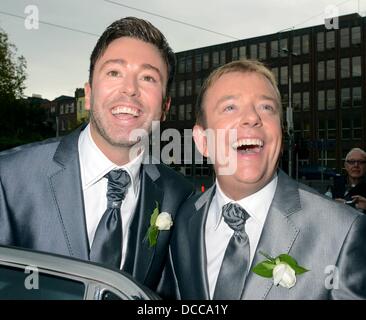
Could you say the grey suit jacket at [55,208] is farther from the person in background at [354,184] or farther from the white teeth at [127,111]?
the person in background at [354,184]

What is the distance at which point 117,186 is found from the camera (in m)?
2.77

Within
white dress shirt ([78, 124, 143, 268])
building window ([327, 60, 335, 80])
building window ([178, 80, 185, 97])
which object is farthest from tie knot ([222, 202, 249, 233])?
building window ([178, 80, 185, 97])

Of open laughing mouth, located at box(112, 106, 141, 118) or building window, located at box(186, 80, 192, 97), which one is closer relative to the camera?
open laughing mouth, located at box(112, 106, 141, 118)

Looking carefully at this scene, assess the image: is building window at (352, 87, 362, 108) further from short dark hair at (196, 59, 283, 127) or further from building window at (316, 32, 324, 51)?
short dark hair at (196, 59, 283, 127)

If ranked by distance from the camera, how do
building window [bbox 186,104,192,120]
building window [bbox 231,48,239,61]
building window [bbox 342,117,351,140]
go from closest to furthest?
building window [bbox 342,117,351,140]
building window [bbox 231,48,239,61]
building window [bbox 186,104,192,120]

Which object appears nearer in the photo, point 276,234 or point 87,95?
point 276,234

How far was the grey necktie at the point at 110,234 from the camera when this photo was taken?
2.52 meters

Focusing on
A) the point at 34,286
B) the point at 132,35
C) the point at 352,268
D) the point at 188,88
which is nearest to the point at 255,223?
the point at 352,268

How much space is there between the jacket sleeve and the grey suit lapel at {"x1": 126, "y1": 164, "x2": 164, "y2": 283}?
43.7 inches

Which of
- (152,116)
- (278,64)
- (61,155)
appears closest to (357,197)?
(152,116)

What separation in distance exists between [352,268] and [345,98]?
59819mm

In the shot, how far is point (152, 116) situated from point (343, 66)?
60.7 metres

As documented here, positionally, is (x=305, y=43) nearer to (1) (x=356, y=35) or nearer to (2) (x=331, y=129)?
(1) (x=356, y=35)

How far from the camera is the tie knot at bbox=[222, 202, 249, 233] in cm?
241
